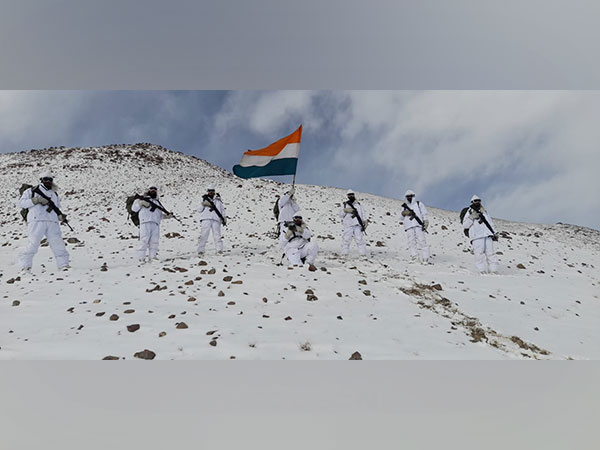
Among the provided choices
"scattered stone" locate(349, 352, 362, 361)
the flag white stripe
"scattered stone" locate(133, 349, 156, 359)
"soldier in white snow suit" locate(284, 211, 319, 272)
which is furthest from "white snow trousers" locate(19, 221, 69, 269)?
"scattered stone" locate(349, 352, 362, 361)

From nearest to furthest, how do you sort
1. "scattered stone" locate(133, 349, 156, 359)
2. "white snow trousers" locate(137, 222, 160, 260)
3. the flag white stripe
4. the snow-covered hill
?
"scattered stone" locate(133, 349, 156, 359) < the snow-covered hill < "white snow trousers" locate(137, 222, 160, 260) < the flag white stripe

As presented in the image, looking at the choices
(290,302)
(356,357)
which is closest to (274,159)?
(290,302)

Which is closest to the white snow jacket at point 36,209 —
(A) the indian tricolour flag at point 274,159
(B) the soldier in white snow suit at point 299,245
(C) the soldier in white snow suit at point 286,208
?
(A) the indian tricolour flag at point 274,159

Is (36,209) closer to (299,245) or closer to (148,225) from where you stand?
(148,225)

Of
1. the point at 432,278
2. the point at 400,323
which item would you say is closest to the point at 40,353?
the point at 400,323

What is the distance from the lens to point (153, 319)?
615 centimetres

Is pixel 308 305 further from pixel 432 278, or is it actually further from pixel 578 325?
pixel 578 325

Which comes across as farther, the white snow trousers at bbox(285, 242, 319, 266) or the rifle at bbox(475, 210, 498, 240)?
the rifle at bbox(475, 210, 498, 240)

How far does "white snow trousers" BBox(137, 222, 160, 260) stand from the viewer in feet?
34.8

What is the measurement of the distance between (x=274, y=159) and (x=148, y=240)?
418 centimetres

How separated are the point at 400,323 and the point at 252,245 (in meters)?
7.66

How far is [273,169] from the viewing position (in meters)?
11.3

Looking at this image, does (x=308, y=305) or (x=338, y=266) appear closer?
(x=308, y=305)

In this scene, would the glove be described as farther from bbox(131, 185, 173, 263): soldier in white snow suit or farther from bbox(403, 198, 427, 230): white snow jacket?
bbox(403, 198, 427, 230): white snow jacket
